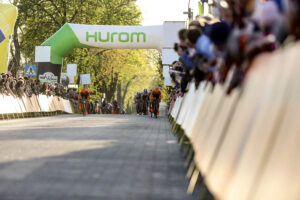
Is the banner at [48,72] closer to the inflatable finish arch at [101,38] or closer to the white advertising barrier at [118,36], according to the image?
the inflatable finish arch at [101,38]

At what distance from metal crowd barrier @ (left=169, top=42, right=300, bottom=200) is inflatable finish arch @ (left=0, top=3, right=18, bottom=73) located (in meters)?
25.3

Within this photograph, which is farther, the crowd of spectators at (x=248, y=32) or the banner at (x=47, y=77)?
the banner at (x=47, y=77)

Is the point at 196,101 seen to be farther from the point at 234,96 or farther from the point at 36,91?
the point at 36,91

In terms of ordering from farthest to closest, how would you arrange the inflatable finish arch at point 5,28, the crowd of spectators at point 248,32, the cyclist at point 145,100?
the cyclist at point 145,100, the inflatable finish arch at point 5,28, the crowd of spectators at point 248,32

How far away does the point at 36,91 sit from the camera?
99.9ft

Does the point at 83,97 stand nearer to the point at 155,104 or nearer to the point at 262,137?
the point at 155,104

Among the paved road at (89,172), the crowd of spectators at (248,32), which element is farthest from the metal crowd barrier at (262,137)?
the paved road at (89,172)

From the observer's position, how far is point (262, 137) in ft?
11.4

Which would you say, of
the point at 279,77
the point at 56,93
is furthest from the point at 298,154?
the point at 56,93

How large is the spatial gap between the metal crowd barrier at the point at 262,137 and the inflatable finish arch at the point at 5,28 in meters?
25.3

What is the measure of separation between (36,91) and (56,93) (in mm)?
6063

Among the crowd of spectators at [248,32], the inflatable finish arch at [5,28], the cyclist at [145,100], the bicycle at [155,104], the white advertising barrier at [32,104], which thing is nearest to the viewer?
the crowd of spectators at [248,32]

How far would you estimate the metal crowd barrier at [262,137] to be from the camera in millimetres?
3006

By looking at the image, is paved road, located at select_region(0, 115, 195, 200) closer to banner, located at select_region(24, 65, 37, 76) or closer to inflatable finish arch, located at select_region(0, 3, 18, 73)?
inflatable finish arch, located at select_region(0, 3, 18, 73)
